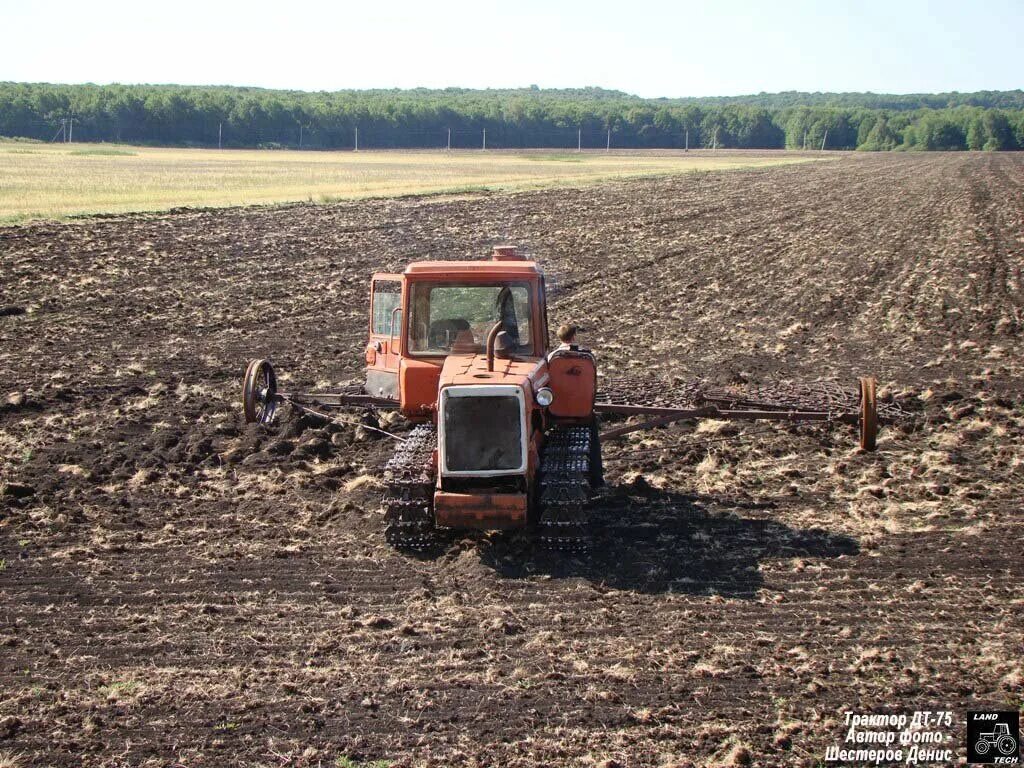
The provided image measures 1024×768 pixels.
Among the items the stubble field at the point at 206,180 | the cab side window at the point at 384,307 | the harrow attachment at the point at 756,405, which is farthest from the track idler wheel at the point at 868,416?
the stubble field at the point at 206,180

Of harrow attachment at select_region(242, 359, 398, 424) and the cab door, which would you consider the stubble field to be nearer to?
harrow attachment at select_region(242, 359, 398, 424)

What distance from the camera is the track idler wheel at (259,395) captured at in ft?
35.7

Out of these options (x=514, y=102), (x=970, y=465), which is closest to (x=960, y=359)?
(x=970, y=465)

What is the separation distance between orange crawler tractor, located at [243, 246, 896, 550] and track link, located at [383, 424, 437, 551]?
0.01 m

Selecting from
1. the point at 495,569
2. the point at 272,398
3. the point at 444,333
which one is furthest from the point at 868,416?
the point at 272,398

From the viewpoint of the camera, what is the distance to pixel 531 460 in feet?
30.1

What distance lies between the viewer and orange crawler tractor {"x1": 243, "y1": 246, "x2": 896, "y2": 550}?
8797mm

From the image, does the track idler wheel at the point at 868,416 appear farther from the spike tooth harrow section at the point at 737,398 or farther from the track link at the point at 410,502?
the track link at the point at 410,502

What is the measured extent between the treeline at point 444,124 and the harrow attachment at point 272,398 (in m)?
107

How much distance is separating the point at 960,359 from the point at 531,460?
9.47 meters

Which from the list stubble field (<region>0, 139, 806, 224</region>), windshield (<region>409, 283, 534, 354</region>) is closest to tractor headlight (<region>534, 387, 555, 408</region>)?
windshield (<region>409, 283, 534, 354</region>)

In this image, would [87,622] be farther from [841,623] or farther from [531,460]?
[841,623]

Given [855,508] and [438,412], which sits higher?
[438,412]

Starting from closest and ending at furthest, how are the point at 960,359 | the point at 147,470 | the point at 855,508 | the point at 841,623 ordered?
1. the point at 841,623
2. the point at 855,508
3. the point at 147,470
4. the point at 960,359
